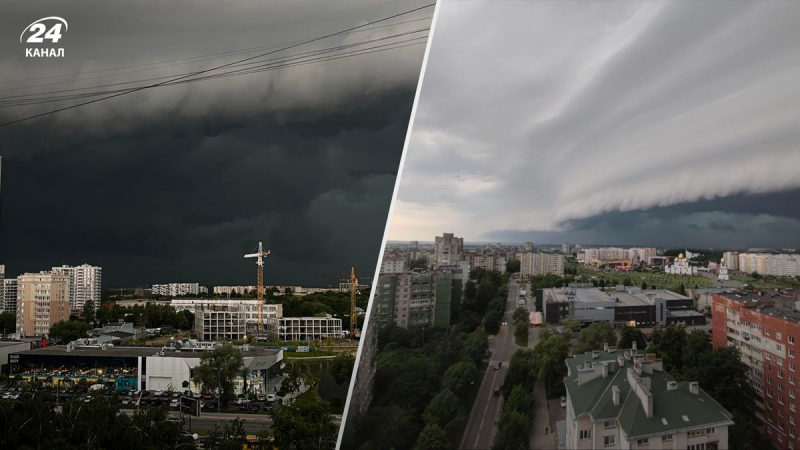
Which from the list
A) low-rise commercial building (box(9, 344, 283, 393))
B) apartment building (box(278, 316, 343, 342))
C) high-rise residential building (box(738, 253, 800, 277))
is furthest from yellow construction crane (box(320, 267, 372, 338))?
high-rise residential building (box(738, 253, 800, 277))

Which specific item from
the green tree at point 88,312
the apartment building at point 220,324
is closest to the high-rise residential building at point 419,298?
the apartment building at point 220,324

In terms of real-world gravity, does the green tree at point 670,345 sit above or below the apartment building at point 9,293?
above

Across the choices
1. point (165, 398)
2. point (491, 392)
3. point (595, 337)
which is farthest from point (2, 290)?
point (595, 337)

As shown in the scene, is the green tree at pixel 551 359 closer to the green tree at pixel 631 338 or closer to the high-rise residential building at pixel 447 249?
the green tree at pixel 631 338

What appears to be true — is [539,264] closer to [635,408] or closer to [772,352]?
[635,408]

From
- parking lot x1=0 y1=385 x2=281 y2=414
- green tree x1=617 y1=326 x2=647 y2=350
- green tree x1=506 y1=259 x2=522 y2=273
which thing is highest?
green tree x1=506 y1=259 x2=522 y2=273

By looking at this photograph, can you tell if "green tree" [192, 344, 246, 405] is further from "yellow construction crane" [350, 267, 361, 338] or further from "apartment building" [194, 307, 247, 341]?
"apartment building" [194, 307, 247, 341]

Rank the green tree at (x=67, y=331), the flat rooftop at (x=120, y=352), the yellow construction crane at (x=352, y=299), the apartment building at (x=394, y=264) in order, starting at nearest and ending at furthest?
the apartment building at (x=394, y=264)
the flat rooftop at (x=120, y=352)
the green tree at (x=67, y=331)
the yellow construction crane at (x=352, y=299)

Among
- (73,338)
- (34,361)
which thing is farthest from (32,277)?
(34,361)
